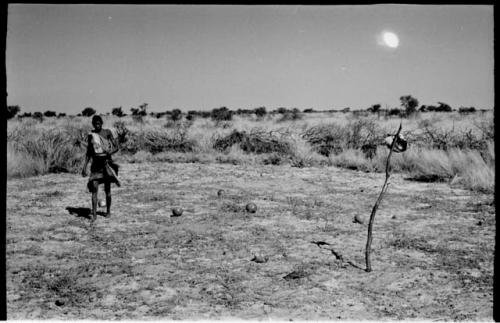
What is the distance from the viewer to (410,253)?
19.2ft

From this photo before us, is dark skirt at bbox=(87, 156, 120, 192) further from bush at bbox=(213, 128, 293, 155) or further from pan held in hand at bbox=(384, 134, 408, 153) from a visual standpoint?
bush at bbox=(213, 128, 293, 155)

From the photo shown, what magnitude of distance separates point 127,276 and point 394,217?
4665 millimetres

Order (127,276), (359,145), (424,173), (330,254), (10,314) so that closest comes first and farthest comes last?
(10,314) < (127,276) < (330,254) < (424,173) < (359,145)

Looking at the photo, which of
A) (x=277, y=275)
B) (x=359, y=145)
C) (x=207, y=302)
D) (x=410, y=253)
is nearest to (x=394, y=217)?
(x=410, y=253)

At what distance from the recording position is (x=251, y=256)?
5.74m

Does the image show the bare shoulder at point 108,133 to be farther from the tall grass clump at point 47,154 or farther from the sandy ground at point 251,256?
the tall grass clump at point 47,154

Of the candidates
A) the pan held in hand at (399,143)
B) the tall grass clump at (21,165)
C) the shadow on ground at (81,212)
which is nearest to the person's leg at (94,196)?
the shadow on ground at (81,212)

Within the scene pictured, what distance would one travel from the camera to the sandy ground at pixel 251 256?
4270mm

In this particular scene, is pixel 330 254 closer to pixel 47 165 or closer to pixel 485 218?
pixel 485 218

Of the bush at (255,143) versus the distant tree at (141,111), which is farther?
the distant tree at (141,111)

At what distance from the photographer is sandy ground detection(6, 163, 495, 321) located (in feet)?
14.0

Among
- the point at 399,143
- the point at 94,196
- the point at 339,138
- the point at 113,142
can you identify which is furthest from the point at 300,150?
the point at 399,143

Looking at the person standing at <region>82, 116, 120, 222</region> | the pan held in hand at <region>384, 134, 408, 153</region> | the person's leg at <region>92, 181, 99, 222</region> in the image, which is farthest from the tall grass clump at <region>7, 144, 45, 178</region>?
the pan held in hand at <region>384, 134, 408, 153</region>

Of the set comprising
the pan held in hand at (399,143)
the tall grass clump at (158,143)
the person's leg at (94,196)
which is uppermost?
the pan held in hand at (399,143)
